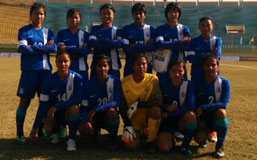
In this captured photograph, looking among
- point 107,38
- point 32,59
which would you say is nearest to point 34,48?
point 32,59

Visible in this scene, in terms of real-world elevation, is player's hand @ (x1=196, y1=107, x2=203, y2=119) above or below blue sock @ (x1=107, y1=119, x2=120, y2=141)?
above

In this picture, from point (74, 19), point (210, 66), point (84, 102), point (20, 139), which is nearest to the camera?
point (210, 66)

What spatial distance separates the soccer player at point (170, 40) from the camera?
413 cm

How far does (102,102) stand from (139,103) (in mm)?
530

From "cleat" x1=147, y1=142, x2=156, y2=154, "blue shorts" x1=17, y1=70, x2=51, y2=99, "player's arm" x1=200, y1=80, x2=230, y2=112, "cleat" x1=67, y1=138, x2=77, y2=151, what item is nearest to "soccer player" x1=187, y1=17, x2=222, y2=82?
"player's arm" x1=200, y1=80, x2=230, y2=112

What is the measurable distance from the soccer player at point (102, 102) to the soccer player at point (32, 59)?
768mm

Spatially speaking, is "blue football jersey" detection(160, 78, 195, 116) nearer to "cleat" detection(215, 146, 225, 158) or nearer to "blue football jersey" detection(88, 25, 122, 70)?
"cleat" detection(215, 146, 225, 158)

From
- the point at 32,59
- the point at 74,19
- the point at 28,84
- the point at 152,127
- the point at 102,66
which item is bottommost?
the point at 152,127

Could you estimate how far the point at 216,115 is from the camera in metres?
3.37

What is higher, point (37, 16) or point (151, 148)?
point (37, 16)

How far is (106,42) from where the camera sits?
4.12 m

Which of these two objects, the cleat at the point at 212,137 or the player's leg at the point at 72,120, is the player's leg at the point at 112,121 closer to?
the player's leg at the point at 72,120

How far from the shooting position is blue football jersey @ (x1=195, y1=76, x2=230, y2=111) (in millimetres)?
3404

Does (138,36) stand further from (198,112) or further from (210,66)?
(198,112)
